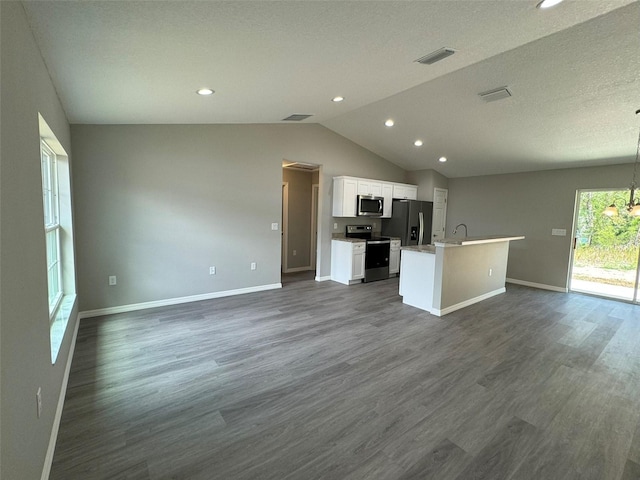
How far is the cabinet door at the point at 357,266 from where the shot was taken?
6.04 metres

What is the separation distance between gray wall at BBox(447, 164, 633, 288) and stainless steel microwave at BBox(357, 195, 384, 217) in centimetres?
252

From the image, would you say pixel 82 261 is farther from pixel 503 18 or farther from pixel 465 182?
pixel 465 182

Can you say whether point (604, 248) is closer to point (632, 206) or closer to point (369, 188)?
point (632, 206)

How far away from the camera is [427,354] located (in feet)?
10.3

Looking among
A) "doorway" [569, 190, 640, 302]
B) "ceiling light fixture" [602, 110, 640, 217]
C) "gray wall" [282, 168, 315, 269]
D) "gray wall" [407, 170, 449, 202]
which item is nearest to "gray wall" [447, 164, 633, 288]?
"doorway" [569, 190, 640, 302]

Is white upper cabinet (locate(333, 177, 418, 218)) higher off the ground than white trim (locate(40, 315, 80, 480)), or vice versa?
white upper cabinet (locate(333, 177, 418, 218))

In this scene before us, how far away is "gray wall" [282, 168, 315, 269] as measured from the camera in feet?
23.7

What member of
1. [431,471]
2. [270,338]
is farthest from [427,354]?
[270,338]

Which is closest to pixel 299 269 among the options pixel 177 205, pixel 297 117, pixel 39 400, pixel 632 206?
pixel 177 205

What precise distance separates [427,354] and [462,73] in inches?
128

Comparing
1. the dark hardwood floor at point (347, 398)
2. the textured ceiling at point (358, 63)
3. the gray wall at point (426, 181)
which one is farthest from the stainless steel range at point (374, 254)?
the textured ceiling at point (358, 63)

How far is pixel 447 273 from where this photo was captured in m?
4.40

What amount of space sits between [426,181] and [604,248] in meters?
3.62

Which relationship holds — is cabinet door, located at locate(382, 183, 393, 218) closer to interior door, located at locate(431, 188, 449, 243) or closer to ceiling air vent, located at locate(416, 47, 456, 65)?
interior door, located at locate(431, 188, 449, 243)
